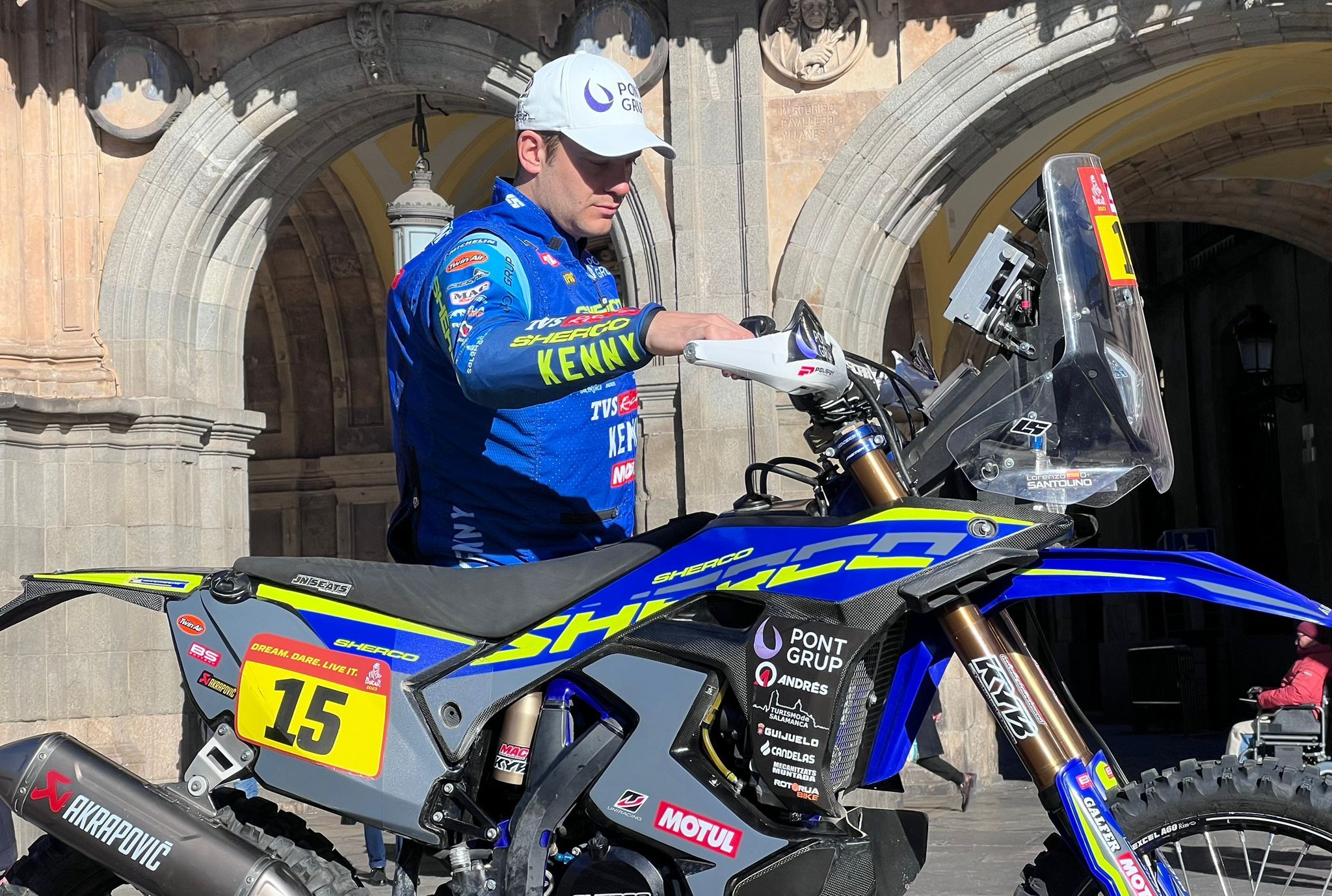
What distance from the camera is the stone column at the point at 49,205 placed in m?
9.05

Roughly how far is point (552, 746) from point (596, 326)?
66 centimetres

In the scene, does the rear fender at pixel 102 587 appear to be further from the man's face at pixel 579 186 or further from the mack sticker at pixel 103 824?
the man's face at pixel 579 186

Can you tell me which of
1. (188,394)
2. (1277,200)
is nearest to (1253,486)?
(1277,200)

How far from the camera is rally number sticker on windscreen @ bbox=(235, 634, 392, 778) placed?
2.71 metres

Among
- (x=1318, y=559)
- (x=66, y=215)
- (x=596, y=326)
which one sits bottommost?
(x=1318, y=559)

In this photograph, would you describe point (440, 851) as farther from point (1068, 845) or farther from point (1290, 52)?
point (1290, 52)

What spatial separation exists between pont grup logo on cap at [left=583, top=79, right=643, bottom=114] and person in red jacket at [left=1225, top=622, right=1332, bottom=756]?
169 inches

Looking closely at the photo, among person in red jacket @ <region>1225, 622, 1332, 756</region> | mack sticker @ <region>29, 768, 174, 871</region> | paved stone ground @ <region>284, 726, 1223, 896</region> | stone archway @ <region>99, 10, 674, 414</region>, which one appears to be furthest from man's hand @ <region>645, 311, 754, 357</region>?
stone archway @ <region>99, 10, 674, 414</region>

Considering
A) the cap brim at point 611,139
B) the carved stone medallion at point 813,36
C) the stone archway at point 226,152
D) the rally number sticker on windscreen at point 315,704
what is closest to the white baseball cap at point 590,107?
the cap brim at point 611,139

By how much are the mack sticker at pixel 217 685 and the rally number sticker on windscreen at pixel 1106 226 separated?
5.07ft

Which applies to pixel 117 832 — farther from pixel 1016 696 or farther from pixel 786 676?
pixel 1016 696

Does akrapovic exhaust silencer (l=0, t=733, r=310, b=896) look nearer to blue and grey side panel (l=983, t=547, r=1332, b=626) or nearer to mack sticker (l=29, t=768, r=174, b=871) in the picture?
mack sticker (l=29, t=768, r=174, b=871)

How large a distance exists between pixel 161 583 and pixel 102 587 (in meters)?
0.10

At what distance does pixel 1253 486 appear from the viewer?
1845 centimetres
